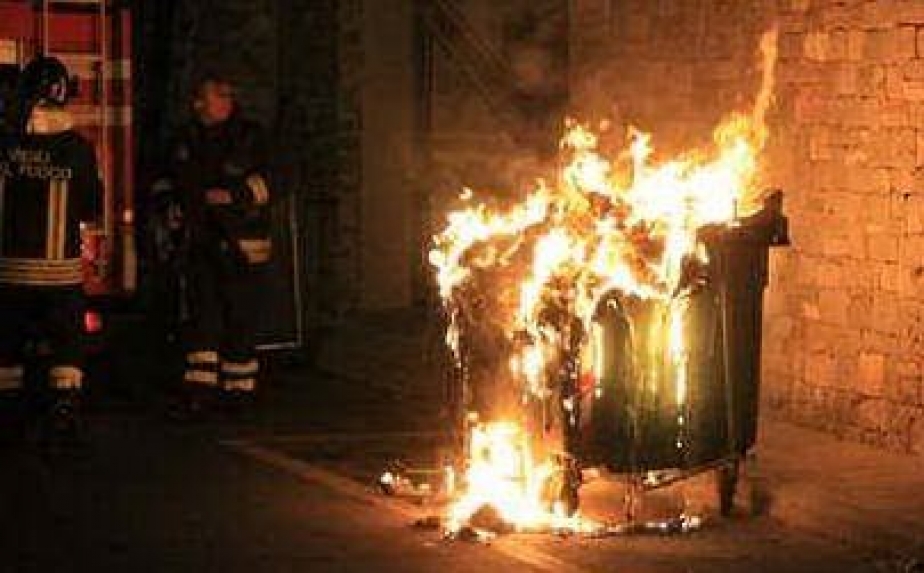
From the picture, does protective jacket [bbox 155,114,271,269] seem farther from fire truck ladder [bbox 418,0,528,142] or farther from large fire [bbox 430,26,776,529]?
fire truck ladder [bbox 418,0,528,142]

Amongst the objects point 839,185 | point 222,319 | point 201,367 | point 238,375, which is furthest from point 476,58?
point 839,185

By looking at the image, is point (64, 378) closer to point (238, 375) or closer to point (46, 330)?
point (46, 330)

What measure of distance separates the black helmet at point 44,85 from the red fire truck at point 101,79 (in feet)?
6.85

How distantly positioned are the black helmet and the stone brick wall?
13.5 feet

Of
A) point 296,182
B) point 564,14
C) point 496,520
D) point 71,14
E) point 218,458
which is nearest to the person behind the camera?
point 496,520

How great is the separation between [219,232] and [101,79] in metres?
1.73

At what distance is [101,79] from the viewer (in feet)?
47.6

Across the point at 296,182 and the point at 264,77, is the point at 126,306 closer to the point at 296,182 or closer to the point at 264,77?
the point at 296,182

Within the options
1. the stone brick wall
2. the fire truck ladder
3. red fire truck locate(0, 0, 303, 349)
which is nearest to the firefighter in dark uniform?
red fire truck locate(0, 0, 303, 349)

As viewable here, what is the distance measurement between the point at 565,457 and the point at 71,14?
19.9ft

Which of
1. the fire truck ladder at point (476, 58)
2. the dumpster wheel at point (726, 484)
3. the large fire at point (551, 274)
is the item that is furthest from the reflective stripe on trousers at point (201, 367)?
the fire truck ladder at point (476, 58)

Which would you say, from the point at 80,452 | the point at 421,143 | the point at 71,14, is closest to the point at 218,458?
the point at 80,452

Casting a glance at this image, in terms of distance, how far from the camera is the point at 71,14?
569 inches

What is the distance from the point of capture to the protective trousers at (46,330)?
12.2 m
